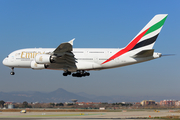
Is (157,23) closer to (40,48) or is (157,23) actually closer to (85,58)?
(85,58)

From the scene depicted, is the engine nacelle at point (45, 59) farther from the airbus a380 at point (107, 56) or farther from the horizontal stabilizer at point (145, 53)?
the horizontal stabilizer at point (145, 53)

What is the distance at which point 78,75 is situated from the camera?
146 feet

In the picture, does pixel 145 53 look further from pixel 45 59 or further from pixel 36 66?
pixel 36 66

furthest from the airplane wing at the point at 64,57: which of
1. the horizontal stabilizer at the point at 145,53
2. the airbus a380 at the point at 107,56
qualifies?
the horizontal stabilizer at the point at 145,53

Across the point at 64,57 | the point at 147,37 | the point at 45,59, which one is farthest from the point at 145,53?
the point at 45,59

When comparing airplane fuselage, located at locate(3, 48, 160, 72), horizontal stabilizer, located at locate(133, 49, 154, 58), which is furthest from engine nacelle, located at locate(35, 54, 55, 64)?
horizontal stabilizer, located at locate(133, 49, 154, 58)

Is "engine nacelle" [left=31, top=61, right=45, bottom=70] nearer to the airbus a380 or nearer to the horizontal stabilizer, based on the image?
the airbus a380

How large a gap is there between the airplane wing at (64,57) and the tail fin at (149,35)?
9.43 metres

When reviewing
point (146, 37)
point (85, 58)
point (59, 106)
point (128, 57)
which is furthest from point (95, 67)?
point (59, 106)

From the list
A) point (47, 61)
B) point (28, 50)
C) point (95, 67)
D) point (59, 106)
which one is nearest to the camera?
point (47, 61)

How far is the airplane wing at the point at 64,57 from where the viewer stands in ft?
115

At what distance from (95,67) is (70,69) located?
438 cm

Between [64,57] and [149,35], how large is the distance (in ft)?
47.7

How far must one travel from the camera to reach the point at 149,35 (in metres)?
40.3
